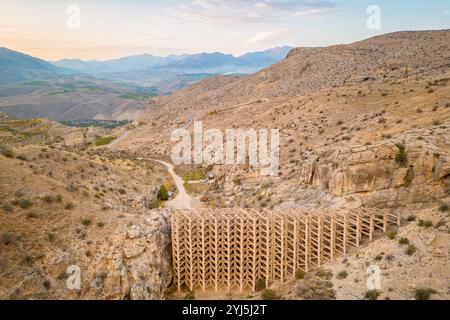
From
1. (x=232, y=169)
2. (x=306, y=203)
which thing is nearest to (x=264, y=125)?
(x=232, y=169)

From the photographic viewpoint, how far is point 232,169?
36.4 metres

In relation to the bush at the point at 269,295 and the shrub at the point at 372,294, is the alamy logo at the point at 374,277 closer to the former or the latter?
the shrub at the point at 372,294

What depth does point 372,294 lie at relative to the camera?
12.4 metres

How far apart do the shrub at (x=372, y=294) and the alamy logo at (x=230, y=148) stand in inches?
710

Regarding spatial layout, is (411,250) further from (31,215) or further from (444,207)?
(31,215)

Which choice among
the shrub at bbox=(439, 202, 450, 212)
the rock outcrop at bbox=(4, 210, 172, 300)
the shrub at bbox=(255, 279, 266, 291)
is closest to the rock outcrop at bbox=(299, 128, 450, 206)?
the shrub at bbox=(439, 202, 450, 212)

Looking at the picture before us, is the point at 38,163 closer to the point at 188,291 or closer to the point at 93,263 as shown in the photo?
the point at 93,263

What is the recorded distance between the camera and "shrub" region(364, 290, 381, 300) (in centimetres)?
1229

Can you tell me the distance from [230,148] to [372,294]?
32.3 metres

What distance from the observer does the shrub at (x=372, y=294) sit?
12289 millimetres

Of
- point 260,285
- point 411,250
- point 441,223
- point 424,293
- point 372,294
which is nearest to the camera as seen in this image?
point 424,293

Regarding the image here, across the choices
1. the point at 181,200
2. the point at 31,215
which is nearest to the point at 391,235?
the point at 31,215

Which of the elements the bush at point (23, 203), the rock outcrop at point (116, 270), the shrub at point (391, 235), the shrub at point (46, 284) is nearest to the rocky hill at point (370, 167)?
the shrub at point (391, 235)

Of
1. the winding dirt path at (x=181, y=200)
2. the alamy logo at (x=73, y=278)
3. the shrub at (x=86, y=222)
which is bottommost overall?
the winding dirt path at (x=181, y=200)
